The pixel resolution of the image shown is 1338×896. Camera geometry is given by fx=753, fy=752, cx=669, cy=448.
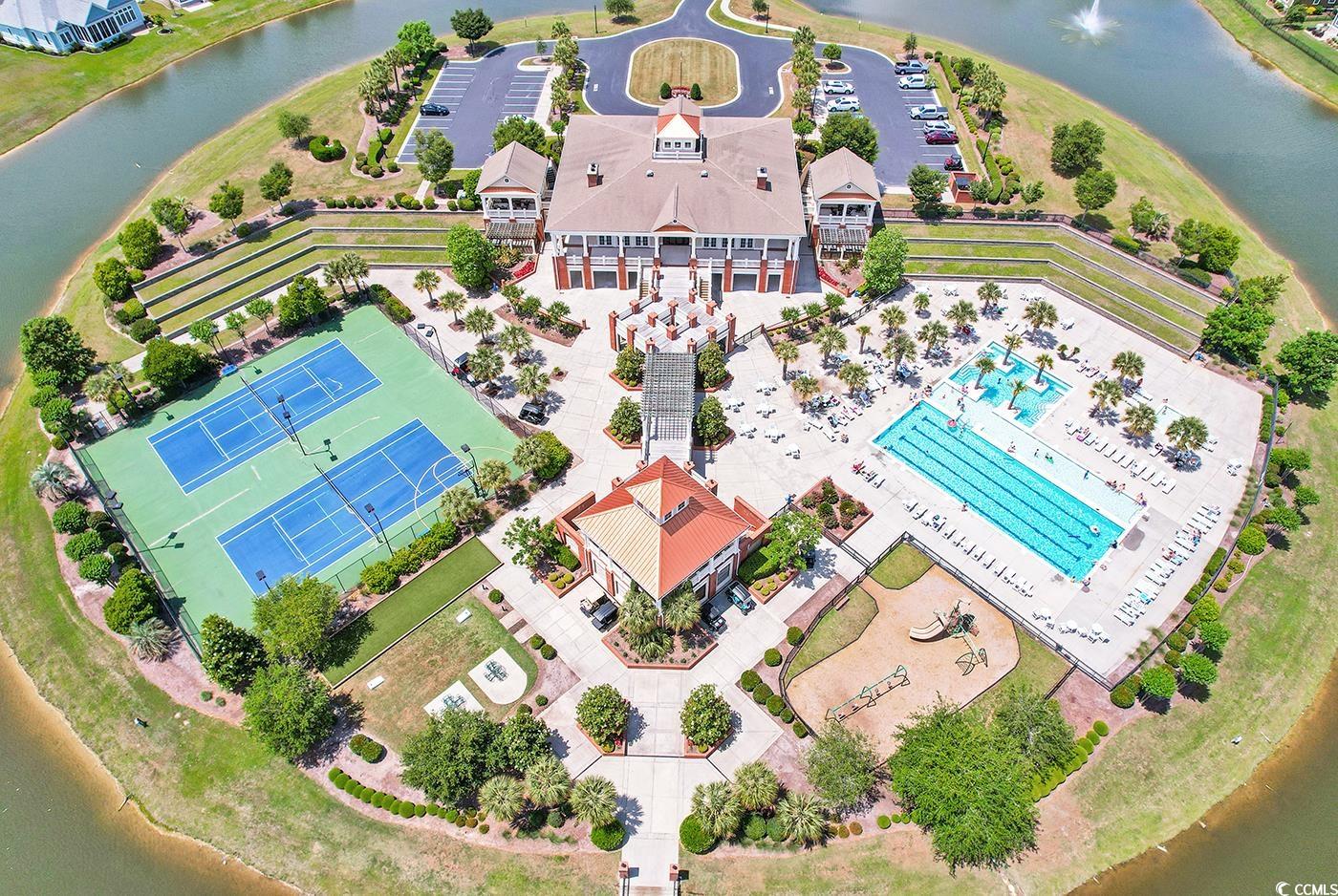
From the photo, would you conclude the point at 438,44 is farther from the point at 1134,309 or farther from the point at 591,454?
the point at 1134,309

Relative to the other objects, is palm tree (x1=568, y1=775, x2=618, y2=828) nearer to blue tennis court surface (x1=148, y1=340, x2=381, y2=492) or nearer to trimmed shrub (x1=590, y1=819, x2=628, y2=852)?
trimmed shrub (x1=590, y1=819, x2=628, y2=852)

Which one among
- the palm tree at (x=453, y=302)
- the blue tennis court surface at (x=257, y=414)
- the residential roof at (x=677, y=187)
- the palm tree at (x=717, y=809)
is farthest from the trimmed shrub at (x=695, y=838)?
the residential roof at (x=677, y=187)

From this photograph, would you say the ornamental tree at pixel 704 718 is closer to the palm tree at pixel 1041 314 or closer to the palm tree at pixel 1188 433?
the palm tree at pixel 1188 433

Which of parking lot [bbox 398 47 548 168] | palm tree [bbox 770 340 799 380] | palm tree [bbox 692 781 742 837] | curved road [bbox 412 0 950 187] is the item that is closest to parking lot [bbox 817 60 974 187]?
curved road [bbox 412 0 950 187]

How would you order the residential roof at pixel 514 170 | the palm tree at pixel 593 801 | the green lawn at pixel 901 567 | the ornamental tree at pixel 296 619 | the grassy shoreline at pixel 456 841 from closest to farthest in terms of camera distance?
the palm tree at pixel 593 801 < the grassy shoreline at pixel 456 841 < the ornamental tree at pixel 296 619 < the green lawn at pixel 901 567 < the residential roof at pixel 514 170

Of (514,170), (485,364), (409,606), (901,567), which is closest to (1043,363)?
(901,567)
